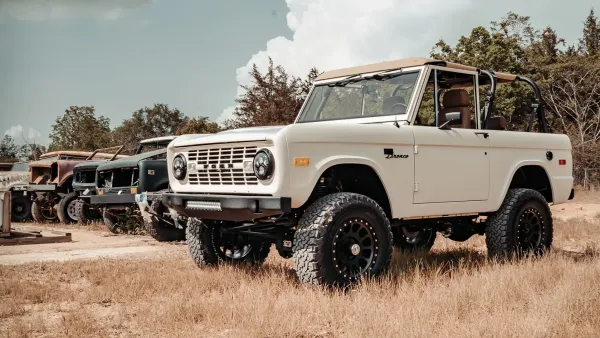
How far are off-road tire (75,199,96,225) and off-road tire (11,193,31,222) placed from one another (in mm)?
2773

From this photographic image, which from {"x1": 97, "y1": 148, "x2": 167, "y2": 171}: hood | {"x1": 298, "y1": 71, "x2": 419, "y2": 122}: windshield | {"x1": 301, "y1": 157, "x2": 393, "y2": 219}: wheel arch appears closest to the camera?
{"x1": 301, "y1": 157, "x2": 393, "y2": 219}: wheel arch

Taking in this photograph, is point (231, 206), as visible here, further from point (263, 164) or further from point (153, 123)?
point (153, 123)

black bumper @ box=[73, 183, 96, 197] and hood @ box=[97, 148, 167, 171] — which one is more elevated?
hood @ box=[97, 148, 167, 171]

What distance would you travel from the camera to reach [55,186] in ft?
50.4

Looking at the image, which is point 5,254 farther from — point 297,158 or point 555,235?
point 555,235

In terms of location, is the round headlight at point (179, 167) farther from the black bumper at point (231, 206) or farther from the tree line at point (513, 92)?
the tree line at point (513, 92)

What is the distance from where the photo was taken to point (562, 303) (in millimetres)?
4719

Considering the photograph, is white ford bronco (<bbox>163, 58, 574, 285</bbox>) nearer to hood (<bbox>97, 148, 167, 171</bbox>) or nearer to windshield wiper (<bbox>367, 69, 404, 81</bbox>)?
windshield wiper (<bbox>367, 69, 404, 81</bbox>)

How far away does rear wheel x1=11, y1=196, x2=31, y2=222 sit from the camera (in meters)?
16.3

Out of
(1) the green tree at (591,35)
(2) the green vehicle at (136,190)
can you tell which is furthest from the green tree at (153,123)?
(2) the green vehicle at (136,190)

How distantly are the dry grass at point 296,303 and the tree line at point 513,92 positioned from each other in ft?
46.8

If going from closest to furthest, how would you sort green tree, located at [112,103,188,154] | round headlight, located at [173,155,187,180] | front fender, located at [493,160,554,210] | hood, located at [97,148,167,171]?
round headlight, located at [173,155,187,180], front fender, located at [493,160,554,210], hood, located at [97,148,167,171], green tree, located at [112,103,188,154]

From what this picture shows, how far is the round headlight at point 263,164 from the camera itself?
203 inches

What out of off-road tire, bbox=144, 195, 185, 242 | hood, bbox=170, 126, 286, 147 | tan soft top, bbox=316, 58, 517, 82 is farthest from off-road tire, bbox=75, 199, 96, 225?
hood, bbox=170, 126, 286, 147
